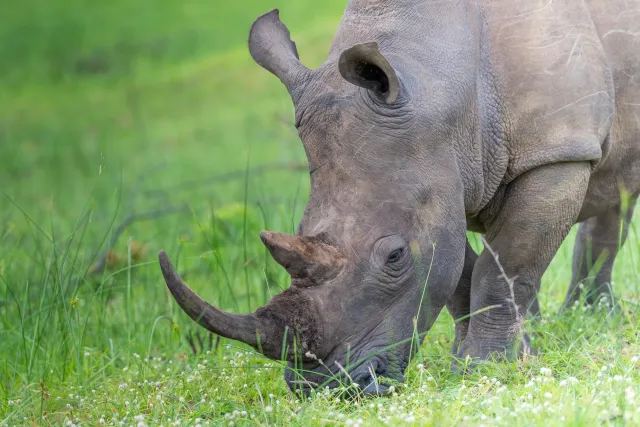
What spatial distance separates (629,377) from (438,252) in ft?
3.44

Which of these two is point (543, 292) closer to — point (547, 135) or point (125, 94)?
point (547, 135)

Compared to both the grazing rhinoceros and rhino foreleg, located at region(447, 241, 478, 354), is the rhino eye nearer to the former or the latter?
the grazing rhinoceros

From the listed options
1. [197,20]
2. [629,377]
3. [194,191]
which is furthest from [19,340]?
[197,20]

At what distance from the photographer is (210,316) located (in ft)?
Result: 14.7

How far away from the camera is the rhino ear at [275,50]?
5.33 meters

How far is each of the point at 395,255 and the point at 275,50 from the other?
4.20 ft

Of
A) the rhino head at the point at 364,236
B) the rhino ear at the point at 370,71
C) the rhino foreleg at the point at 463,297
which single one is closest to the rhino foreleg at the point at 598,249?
the rhino foreleg at the point at 463,297

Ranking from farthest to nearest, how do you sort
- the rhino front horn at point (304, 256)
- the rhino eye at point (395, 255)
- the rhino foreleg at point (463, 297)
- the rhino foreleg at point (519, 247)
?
the rhino foreleg at point (463, 297) → the rhino foreleg at point (519, 247) → the rhino eye at point (395, 255) → the rhino front horn at point (304, 256)

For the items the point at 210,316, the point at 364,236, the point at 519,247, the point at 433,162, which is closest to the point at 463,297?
the point at 519,247

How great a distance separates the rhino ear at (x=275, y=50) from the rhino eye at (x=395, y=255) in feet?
3.17

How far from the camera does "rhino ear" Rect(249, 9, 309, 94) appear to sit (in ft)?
17.5

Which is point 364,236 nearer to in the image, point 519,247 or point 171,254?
point 519,247

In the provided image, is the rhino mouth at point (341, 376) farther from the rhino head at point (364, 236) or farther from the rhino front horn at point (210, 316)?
the rhino front horn at point (210, 316)

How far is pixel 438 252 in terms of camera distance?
196 inches
